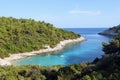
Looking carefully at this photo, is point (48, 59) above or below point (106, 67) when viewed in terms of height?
below

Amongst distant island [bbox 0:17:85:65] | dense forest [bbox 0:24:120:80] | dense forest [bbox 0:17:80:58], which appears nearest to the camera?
dense forest [bbox 0:24:120:80]

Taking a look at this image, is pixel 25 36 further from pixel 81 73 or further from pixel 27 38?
pixel 81 73

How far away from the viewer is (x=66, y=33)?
8625 cm

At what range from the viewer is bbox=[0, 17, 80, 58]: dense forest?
5812 cm

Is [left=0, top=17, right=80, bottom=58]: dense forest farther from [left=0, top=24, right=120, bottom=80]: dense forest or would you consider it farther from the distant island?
[left=0, top=24, right=120, bottom=80]: dense forest

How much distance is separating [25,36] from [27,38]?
1680 millimetres

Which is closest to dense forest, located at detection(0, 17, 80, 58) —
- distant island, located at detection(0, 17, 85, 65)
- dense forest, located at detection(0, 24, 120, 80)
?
distant island, located at detection(0, 17, 85, 65)

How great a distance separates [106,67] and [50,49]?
145 ft

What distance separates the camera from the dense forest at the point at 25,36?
5812 centimetres

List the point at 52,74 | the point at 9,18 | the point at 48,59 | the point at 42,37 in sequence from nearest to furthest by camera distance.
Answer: the point at 52,74 → the point at 48,59 → the point at 42,37 → the point at 9,18

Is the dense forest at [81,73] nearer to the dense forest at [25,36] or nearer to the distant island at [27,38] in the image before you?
the distant island at [27,38]

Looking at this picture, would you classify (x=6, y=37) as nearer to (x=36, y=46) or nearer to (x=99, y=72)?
(x=36, y=46)

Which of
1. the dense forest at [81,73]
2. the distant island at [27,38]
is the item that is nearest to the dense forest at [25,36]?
the distant island at [27,38]

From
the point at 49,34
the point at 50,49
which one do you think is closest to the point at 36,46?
the point at 50,49
